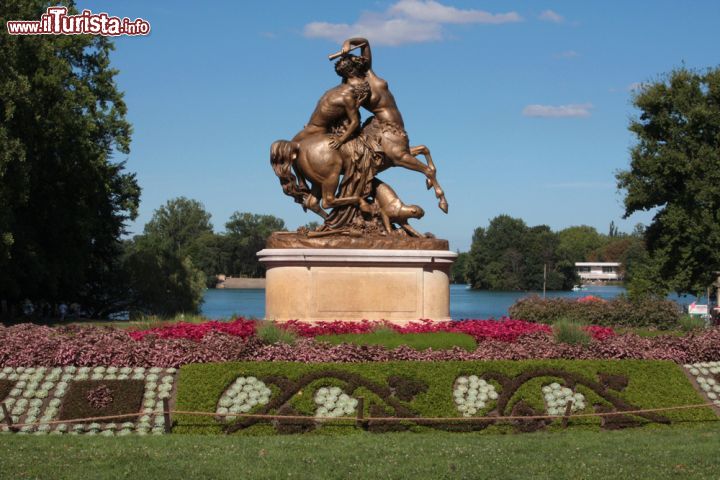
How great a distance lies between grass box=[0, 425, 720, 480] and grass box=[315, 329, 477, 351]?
314 centimetres

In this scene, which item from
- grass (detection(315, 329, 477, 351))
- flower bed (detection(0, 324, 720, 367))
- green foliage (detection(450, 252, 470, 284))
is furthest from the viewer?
green foliage (detection(450, 252, 470, 284))

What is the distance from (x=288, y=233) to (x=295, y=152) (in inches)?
62.5

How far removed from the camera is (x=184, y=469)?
31.9 ft

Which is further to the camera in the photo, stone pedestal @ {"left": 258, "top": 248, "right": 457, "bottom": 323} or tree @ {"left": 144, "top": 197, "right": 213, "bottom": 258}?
tree @ {"left": 144, "top": 197, "right": 213, "bottom": 258}

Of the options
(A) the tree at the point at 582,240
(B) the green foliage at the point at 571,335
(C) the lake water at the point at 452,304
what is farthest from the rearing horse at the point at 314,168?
(A) the tree at the point at 582,240

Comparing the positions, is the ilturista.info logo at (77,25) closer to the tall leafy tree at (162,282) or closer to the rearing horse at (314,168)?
the rearing horse at (314,168)

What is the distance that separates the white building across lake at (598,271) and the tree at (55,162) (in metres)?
112

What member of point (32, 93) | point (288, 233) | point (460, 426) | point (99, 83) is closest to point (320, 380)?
point (460, 426)

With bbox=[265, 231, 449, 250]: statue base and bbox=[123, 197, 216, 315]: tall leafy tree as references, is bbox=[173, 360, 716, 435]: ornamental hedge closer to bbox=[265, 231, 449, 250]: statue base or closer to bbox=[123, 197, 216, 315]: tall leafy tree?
bbox=[265, 231, 449, 250]: statue base

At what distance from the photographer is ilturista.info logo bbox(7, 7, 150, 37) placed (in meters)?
26.5

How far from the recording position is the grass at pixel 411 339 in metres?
15.0

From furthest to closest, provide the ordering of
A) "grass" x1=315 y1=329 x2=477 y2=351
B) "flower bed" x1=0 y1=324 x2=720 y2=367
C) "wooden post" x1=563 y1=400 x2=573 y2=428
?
"grass" x1=315 y1=329 x2=477 y2=351, "flower bed" x1=0 y1=324 x2=720 y2=367, "wooden post" x1=563 y1=400 x2=573 y2=428

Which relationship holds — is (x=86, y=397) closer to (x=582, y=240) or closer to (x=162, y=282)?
(x=162, y=282)

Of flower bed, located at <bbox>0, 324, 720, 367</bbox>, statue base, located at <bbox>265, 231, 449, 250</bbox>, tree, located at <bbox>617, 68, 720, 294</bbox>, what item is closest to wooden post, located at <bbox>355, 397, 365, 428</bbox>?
flower bed, located at <bbox>0, 324, 720, 367</bbox>
